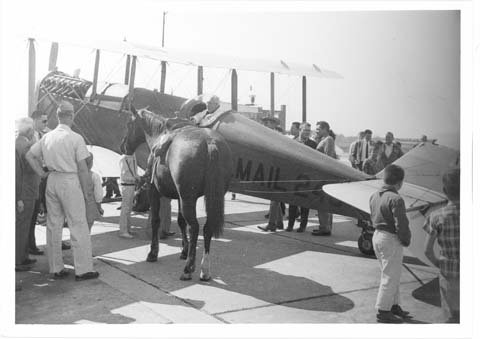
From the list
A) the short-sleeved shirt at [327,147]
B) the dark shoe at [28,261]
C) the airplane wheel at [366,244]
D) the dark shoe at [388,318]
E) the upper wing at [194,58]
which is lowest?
the dark shoe at [388,318]

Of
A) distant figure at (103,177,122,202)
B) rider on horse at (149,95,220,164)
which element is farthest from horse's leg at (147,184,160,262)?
distant figure at (103,177,122,202)

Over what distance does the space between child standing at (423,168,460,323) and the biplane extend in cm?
14

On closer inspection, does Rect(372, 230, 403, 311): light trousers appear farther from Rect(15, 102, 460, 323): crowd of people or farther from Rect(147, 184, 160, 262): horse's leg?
Rect(147, 184, 160, 262): horse's leg

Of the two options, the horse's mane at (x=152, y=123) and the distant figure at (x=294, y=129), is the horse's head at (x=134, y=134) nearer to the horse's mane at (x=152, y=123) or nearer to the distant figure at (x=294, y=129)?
the horse's mane at (x=152, y=123)

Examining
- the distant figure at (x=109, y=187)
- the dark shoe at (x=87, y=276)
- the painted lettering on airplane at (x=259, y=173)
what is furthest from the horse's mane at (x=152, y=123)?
the distant figure at (x=109, y=187)

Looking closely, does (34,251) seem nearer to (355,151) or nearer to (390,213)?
(390,213)

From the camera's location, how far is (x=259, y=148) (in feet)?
20.1

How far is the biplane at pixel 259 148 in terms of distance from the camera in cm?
441

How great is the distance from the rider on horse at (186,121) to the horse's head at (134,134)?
54 cm

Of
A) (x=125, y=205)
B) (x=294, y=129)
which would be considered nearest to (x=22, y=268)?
(x=125, y=205)

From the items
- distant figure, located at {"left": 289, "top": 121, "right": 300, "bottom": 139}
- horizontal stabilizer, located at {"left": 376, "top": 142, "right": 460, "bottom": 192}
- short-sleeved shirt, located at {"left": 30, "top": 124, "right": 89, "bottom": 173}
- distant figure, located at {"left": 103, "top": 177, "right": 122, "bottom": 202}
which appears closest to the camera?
horizontal stabilizer, located at {"left": 376, "top": 142, "right": 460, "bottom": 192}

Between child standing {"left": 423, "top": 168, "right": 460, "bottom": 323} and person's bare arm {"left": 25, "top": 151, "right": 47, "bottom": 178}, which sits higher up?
person's bare arm {"left": 25, "top": 151, "right": 47, "bottom": 178}

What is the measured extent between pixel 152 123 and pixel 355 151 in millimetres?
3085

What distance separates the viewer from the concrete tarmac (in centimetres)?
393
